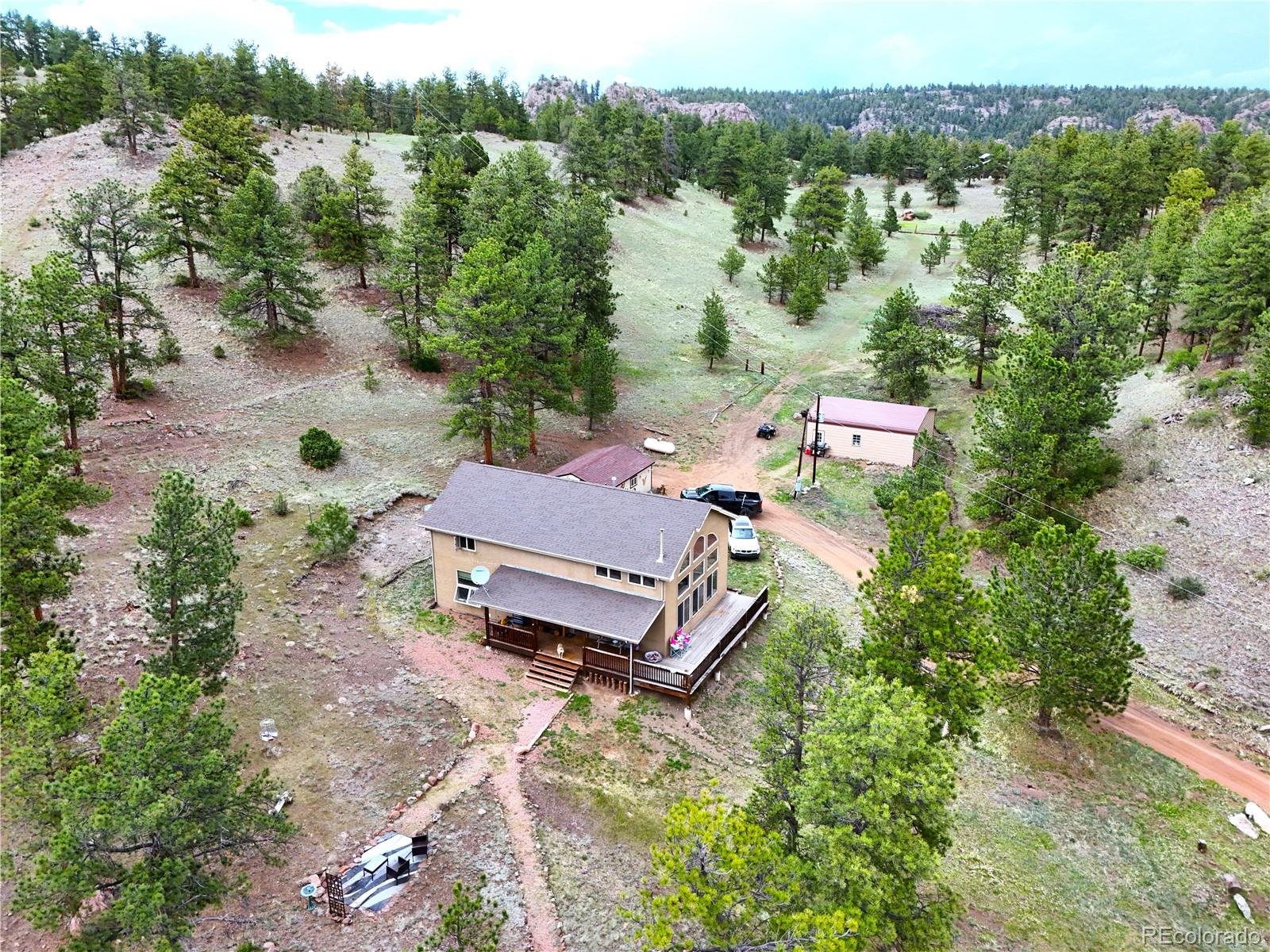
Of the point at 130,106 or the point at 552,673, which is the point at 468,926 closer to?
the point at 552,673

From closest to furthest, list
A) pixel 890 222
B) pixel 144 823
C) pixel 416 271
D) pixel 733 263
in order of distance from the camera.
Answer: pixel 144 823
pixel 416 271
pixel 733 263
pixel 890 222

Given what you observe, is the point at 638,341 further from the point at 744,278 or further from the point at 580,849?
the point at 580,849

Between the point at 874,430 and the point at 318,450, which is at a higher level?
the point at 874,430

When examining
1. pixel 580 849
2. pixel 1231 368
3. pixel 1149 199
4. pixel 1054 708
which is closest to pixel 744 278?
pixel 1149 199

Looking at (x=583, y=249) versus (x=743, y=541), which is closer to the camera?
(x=743, y=541)

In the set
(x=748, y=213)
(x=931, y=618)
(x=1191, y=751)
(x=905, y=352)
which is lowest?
(x=1191, y=751)

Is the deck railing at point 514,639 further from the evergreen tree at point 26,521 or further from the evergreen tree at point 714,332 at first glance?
the evergreen tree at point 714,332

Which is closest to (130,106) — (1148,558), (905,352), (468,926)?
(905,352)
